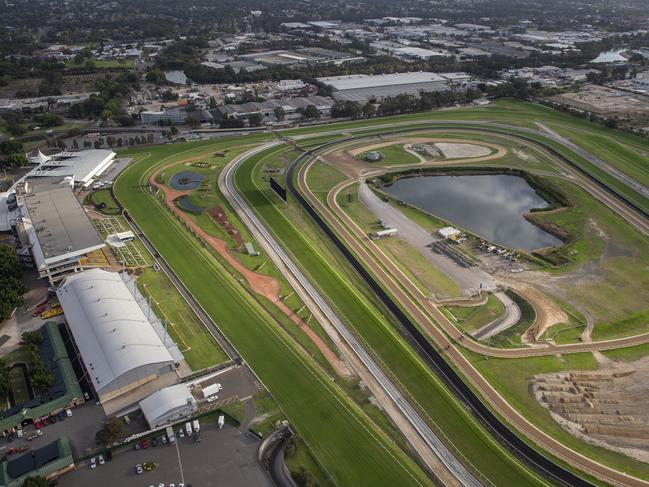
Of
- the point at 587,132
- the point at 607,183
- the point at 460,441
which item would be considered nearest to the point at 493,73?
the point at 587,132

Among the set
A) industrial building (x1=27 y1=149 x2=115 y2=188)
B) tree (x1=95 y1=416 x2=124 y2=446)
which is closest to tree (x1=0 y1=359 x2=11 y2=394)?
tree (x1=95 y1=416 x2=124 y2=446)

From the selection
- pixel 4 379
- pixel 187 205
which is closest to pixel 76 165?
pixel 187 205

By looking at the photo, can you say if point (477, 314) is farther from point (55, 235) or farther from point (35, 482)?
point (55, 235)

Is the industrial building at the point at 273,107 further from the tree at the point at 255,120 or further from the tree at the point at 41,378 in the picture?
the tree at the point at 41,378

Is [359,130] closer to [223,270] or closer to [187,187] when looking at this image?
[187,187]

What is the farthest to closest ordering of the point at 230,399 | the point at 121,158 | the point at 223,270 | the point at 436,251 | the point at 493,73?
the point at 493,73 → the point at 121,158 → the point at 436,251 → the point at 223,270 → the point at 230,399

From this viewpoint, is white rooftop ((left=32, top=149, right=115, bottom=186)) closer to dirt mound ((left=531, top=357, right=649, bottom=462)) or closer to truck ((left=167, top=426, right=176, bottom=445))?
truck ((left=167, top=426, right=176, bottom=445))
